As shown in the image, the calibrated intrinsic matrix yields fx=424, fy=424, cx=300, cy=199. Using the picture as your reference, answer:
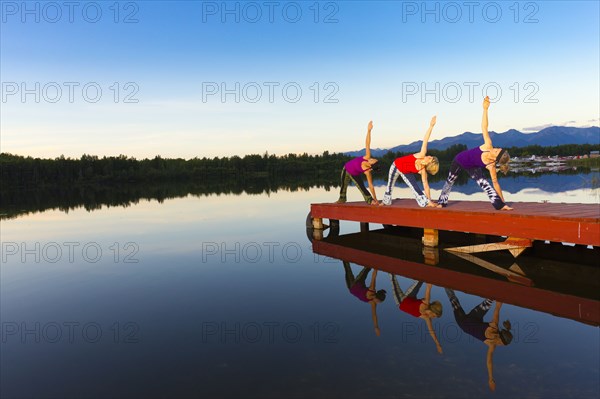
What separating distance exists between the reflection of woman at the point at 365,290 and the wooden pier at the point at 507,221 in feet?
10.7

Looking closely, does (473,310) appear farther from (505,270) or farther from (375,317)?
(505,270)

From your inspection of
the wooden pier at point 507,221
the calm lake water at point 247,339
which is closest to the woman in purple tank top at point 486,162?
the wooden pier at point 507,221

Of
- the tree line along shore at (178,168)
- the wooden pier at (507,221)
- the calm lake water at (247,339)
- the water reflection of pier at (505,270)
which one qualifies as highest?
the tree line along shore at (178,168)

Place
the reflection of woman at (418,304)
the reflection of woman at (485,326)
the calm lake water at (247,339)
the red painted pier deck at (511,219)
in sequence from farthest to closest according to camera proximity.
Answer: the red painted pier deck at (511,219)
the reflection of woman at (418,304)
the reflection of woman at (485,326)
the calm lake water at (247,339)

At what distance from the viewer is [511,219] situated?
41.6ft

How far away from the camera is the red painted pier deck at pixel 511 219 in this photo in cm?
1105

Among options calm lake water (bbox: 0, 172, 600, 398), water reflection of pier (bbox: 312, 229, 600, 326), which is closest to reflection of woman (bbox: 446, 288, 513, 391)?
calm lake water (bbox: 0, 172, 600, 398)

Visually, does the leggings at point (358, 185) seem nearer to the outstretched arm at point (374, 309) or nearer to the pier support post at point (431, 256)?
the pier support post at point (431, 256)

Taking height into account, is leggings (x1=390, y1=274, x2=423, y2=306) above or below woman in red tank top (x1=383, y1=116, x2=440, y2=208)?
below

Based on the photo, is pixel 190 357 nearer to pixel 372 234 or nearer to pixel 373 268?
pixel 373 268

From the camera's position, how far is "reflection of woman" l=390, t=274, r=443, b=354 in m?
9.28

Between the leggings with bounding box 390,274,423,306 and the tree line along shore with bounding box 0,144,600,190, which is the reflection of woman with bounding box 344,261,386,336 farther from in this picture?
the tree line along shore with bounding box 0,144,600,190

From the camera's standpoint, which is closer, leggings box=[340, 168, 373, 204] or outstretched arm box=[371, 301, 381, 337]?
outstretched arm box=[371, 301, 381, 337]

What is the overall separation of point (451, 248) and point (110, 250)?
1423cm
